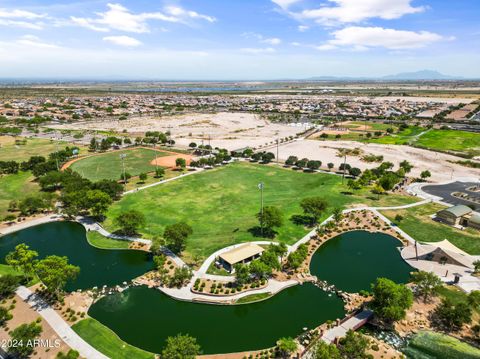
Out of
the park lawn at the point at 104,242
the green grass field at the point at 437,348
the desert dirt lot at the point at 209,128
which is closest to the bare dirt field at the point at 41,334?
the park lawn at the point at 104,242

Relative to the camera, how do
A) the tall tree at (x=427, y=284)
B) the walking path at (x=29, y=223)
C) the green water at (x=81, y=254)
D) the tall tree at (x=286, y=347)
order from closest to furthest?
1. the tall tree at (x=286, y=347)
2. the tall tree at (x=427, y=284)
3. the green water at (x=81, y=254)
4. the walking path at (x=29, y=223)

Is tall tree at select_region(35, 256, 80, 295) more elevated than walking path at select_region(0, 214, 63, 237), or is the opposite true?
tall tree at select_region(35, 256, 80, 295)

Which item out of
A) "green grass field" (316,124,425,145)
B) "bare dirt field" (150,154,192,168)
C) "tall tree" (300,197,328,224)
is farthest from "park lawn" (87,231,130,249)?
"green grass field" (316,124,425,145)

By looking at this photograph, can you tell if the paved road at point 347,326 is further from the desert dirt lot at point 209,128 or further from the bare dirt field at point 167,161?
the desert dirt lot at point 209,128

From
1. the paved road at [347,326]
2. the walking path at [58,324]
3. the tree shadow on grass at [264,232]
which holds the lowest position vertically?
the walking path at [58,324]

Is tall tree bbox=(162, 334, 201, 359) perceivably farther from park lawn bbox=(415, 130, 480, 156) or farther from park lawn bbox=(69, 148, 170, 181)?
park lawn bbox=(415, 130, 480, 156)

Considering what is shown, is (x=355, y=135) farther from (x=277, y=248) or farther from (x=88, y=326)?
(x=88, y=326)

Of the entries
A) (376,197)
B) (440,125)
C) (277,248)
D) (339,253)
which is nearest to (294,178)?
(376,197)
